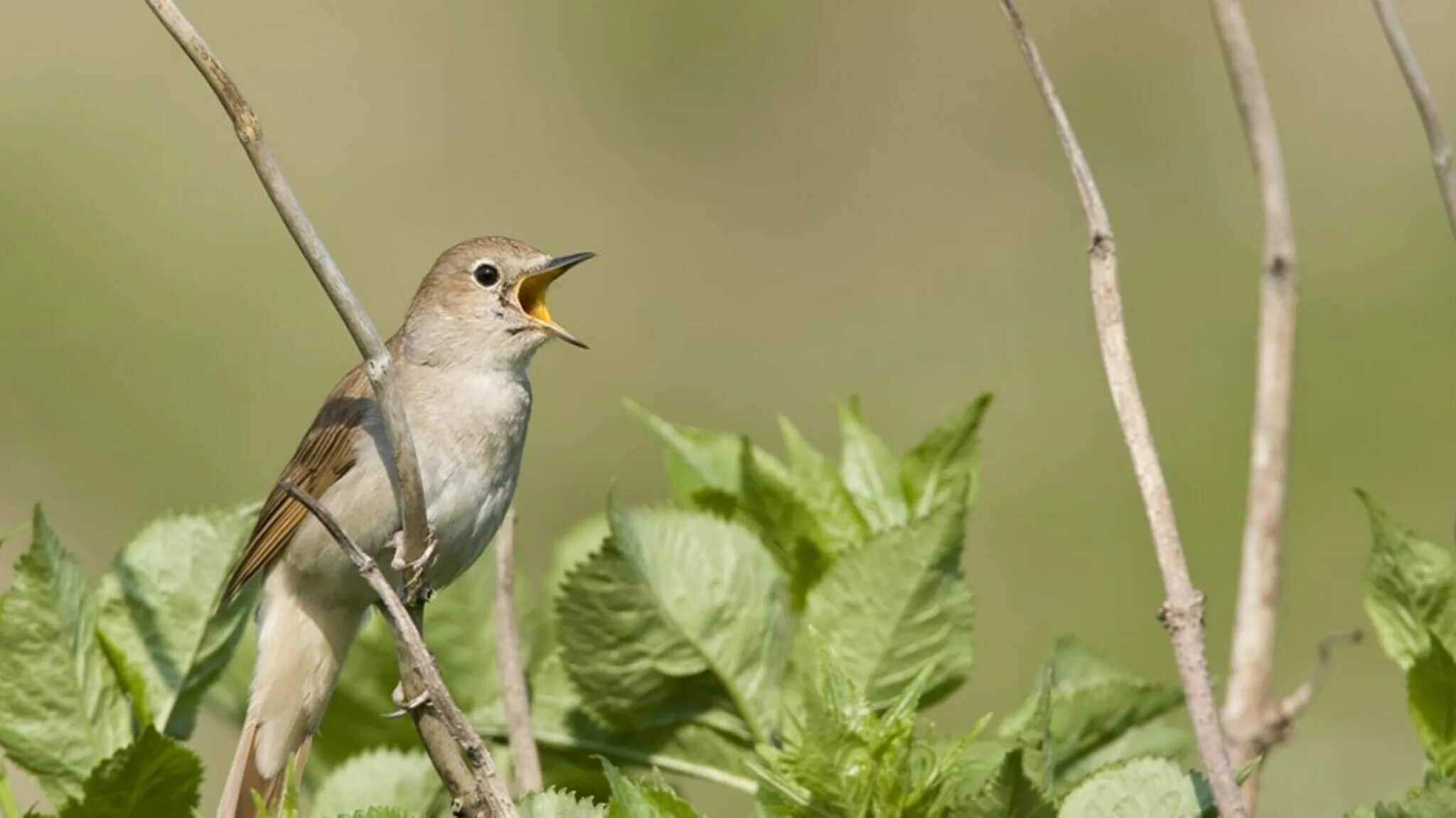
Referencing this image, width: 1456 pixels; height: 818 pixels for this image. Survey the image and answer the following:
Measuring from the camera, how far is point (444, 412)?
3.49 metres

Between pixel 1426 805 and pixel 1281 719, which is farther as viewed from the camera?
pixel 1281 719

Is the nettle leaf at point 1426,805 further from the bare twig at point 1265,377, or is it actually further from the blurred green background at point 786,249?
the blurred green background at point 786,249

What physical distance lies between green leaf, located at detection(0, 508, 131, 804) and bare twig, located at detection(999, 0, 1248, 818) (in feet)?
3.70

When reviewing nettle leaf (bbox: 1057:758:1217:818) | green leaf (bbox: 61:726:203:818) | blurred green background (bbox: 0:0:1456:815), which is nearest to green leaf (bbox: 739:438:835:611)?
nettle leaf (bbox: 1057:758:1217:818)

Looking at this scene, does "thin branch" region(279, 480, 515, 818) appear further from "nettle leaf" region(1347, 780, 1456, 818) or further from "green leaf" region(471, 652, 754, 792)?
"nettle leaf" region(1347, 780, 1456, 818)

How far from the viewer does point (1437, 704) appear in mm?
2322

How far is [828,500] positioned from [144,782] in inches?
38.7

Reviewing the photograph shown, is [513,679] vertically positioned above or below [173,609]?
below

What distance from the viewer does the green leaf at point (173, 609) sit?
2441 millimetres

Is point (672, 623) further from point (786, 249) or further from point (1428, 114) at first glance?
point (786, 249)

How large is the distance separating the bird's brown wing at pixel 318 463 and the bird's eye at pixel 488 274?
31 cm

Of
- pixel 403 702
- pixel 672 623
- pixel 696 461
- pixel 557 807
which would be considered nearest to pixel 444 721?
pixel 557 807

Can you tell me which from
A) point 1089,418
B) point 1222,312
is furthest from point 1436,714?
point 1222,312

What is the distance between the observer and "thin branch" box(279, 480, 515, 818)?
1996 millimetres
